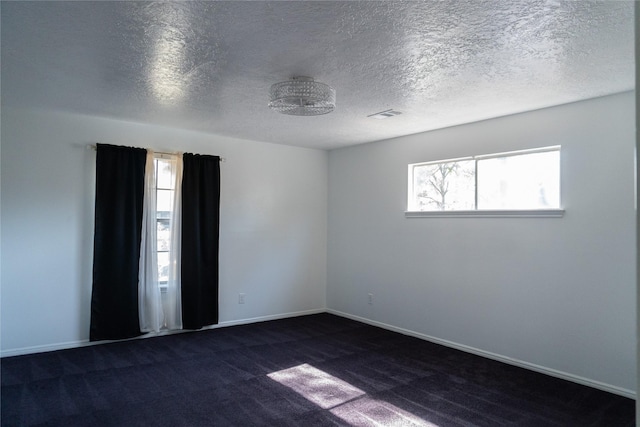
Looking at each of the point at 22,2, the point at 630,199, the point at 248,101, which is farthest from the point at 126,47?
the point at 630,199

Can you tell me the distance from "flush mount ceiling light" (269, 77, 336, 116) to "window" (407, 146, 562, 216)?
2.12m

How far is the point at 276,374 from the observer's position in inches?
143

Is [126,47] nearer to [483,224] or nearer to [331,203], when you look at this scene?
[483,224]

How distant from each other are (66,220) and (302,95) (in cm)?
301

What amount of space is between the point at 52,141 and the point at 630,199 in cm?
531

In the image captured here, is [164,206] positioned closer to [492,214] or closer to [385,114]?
[385,114]

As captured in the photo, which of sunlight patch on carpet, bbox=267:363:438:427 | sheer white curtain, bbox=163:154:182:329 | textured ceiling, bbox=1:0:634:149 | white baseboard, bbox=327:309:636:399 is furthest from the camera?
sheer white curtain, bbox=163:154:182:329

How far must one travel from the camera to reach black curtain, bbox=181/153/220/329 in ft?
16.1

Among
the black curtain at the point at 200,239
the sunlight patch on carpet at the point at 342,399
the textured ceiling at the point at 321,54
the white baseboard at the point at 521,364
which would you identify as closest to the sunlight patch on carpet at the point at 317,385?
the sunlight patch on carpet at the point at 342,399

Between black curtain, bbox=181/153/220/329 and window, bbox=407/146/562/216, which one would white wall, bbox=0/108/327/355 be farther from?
window, bbox=407/146/562/216

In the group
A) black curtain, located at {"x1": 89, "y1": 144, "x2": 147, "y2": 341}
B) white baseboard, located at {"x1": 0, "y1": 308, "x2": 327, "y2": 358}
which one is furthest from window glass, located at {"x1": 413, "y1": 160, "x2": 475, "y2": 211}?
black curtain, located at {"x1": 89, "y1": 144, "x2": 147, "y2": 341}

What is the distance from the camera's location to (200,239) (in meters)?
5.01

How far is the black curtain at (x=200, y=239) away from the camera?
193 inches

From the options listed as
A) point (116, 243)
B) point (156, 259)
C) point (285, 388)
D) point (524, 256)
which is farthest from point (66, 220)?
point (524, 256)
